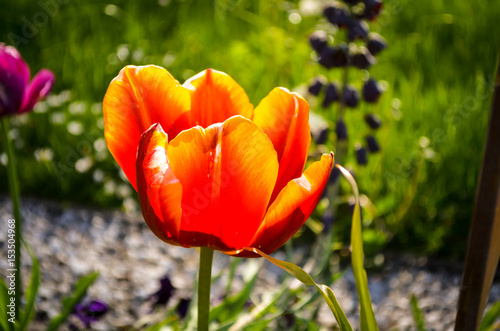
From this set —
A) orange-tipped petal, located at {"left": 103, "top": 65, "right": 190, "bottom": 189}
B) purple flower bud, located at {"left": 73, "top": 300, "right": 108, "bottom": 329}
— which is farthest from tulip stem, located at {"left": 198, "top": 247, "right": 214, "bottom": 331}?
purple flower bud, located at {"left": 73, "top": 300, "right": 108, "bottom": 329}

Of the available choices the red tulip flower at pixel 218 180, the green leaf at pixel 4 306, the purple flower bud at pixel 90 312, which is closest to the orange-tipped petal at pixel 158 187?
the red tulip flower at pixel 218 180

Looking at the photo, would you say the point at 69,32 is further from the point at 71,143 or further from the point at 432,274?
the point at 432,274

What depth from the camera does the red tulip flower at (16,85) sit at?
126 cm

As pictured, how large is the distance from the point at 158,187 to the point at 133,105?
0.50ft

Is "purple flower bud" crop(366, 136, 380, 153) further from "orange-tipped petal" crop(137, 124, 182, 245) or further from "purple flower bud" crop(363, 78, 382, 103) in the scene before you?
"orange-tipped petal" crop(137, 124, 182, 245)

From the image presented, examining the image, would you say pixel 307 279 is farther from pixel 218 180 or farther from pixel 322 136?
pixel 322 136

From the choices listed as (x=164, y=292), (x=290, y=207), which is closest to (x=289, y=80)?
(x=164, y=292)

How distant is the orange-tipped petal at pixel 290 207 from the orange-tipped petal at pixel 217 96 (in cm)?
17

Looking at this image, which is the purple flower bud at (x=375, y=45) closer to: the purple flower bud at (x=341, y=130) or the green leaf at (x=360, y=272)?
the purple flower bud at (x=341, y=130)

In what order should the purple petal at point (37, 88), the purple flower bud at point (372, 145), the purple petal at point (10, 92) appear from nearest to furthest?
the purple petal at point (10, 92)
the purple petal at point (37, 88)
the purple flower bud at point (372, 145)

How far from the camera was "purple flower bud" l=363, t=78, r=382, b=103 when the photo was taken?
176 centimetres

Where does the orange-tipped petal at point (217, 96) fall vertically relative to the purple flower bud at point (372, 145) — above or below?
above

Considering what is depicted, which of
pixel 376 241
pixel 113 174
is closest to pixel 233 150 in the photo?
pixel 376 241

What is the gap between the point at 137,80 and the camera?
0.85m
